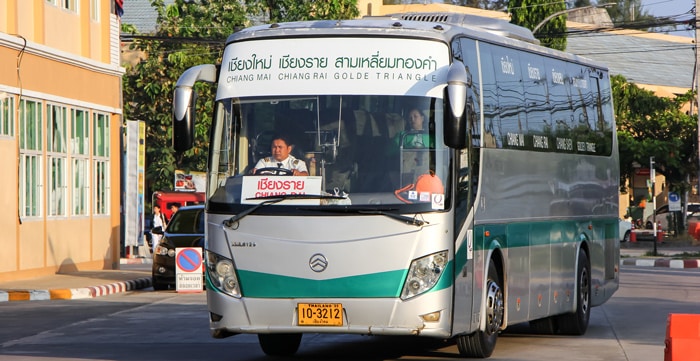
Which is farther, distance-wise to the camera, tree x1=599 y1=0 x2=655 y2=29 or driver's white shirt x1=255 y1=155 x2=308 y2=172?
tree x1=599 y1=0 x2=655 y2=29

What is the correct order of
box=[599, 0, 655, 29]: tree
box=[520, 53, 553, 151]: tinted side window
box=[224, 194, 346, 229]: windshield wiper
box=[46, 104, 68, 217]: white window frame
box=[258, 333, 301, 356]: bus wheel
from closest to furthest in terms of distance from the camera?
box=[224, 194, 346, 229]: windshield wiper < box=[258, 333, 301, 356]: bus wheel < box=[520, 53, 553, 151]: tinted side window < box=[46, 104, 68, 217]: white window frame < box=[599, 0, 655, 29]: tree

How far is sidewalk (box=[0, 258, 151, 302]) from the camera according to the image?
76.4ft

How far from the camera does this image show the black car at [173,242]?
82.6ft

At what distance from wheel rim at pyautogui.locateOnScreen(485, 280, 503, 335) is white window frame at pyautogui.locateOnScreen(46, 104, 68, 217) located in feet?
55.8

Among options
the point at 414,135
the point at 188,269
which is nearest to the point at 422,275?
the point at 414,135

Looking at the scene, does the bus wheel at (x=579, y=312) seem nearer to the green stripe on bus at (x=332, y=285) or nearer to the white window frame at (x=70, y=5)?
the green stripe on bus at (x=332, y=285)

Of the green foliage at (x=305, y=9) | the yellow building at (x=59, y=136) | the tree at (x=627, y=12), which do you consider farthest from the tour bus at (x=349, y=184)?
the tree at (x=627, y=12)

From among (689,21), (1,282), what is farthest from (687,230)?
(1,282)

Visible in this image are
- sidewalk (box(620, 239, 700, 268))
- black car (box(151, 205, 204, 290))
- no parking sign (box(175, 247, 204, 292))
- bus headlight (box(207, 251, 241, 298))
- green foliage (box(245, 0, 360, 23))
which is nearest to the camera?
bus headlight (box(207, 251, 241, 298))

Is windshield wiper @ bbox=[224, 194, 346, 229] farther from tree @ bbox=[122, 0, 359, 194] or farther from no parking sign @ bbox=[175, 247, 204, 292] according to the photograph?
tree @ bbox=[122, 0, 359, 194]

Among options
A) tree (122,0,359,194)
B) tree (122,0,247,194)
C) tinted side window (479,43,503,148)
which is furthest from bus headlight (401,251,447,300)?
tree (122,0,247,194)

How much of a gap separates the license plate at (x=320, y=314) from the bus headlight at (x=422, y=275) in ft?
1.86

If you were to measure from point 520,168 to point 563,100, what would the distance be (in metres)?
2.28

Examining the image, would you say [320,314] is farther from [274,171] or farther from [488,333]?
[488,333]
